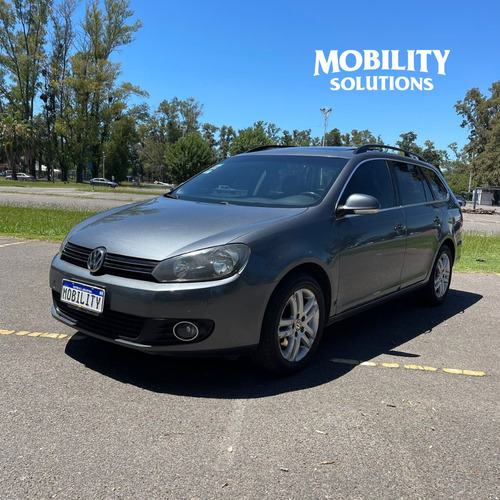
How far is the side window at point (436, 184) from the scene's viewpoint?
571cm

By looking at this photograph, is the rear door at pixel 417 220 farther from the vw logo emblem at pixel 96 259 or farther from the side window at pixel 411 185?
the vw logo emblem at pixel 96 259

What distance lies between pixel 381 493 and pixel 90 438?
4.87 feet

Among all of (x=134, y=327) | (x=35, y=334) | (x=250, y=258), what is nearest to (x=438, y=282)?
(x=250, y=258)

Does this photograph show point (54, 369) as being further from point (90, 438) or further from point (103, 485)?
point (103, 485)

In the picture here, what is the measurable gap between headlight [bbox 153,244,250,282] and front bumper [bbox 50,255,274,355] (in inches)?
2.0

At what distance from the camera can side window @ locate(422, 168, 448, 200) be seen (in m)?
5.71

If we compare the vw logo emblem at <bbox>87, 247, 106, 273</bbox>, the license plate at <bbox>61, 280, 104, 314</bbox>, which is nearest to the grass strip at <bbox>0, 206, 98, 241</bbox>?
the license plate at <bbox>61, 280, 104, 314</bbox>

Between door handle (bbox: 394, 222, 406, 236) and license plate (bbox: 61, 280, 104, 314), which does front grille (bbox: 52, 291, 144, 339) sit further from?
door handle (bbox: 394, 222, 406, 236)

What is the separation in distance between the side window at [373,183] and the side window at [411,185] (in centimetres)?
24

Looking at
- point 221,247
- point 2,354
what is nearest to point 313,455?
point 221,247

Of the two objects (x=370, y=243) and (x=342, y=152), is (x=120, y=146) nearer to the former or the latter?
(x=342, y=152)

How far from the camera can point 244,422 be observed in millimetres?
2812

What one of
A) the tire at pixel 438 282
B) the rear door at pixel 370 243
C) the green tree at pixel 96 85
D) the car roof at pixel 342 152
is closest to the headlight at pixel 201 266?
the rear door at pixel 370 243

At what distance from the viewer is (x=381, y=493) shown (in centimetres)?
223
